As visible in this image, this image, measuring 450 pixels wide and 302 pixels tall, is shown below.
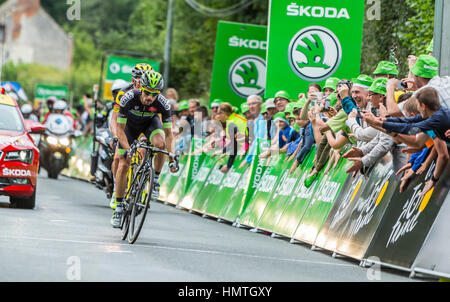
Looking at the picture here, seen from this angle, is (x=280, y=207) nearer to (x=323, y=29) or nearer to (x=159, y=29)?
(x=323, y=29)

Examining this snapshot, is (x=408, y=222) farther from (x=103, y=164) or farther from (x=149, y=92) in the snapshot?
(x=103, y=164)

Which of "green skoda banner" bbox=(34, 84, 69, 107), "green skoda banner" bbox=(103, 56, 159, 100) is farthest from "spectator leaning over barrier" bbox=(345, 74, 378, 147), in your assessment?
"green skoda banner" bbox=(34, 84, 69, 107)

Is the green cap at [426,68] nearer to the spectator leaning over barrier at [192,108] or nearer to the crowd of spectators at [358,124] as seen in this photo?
the crowd of spectators at [358,124]

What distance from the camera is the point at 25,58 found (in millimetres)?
126062

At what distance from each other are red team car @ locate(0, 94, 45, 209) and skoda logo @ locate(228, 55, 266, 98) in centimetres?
610

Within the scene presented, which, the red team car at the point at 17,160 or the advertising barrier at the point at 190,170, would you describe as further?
the advertising barrier at the point at 190,170

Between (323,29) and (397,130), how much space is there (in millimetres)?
5444

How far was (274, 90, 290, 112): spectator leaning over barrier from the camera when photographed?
17.6 meters

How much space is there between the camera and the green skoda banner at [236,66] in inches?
877

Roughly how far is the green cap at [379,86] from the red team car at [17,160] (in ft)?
20.6

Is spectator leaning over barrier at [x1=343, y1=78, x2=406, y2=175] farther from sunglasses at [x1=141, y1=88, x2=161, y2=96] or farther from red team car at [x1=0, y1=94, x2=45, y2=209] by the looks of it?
red team car at [x1=0, y1=94, x2=45, y2=209]

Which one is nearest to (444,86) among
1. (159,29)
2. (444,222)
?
(444,222)

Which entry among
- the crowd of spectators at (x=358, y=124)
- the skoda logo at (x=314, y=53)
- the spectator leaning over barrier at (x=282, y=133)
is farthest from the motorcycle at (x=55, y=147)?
the skoda logo at (x=314, y=53)

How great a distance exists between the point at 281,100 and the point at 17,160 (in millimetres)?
4378
